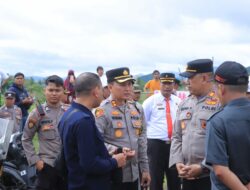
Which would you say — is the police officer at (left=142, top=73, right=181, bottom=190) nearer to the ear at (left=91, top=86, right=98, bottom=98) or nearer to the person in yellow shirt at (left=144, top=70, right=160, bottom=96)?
the ear at (left=91, top=86, right=98, bottom=98)

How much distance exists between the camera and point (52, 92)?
5.05m

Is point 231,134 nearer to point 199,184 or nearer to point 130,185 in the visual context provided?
point 199,184

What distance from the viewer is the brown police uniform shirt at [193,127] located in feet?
13.5

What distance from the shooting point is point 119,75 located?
448 cm

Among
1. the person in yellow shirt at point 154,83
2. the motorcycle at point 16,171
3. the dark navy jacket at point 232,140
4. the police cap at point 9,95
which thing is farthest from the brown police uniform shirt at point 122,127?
the person in yellow shirt at point 154,83

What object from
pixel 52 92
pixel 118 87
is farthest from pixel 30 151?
pixel 118 87

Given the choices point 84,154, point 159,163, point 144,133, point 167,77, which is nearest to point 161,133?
point 159,163

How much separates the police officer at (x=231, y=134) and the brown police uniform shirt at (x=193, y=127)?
3.59ft

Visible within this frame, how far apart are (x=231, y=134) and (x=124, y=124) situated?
1662 mm

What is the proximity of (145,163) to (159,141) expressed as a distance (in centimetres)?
162

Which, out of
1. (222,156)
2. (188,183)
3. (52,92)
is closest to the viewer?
(222,156)

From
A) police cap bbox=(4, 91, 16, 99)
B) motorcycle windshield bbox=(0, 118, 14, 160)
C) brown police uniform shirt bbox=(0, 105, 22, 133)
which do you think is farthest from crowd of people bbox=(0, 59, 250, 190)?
police cap bbox=(4, 91, 16, 99)

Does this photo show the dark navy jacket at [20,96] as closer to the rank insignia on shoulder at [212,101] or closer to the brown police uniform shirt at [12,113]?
the brown police uniform shirt at [12,113]

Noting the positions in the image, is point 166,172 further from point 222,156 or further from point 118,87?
point 222,156
